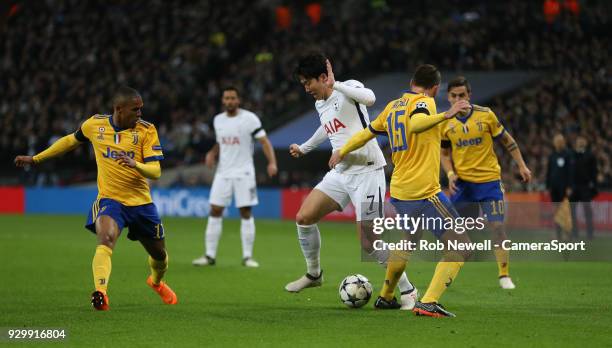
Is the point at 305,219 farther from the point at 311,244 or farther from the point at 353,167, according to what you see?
the point at 353,167

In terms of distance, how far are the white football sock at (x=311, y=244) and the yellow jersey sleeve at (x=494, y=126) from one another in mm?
2471

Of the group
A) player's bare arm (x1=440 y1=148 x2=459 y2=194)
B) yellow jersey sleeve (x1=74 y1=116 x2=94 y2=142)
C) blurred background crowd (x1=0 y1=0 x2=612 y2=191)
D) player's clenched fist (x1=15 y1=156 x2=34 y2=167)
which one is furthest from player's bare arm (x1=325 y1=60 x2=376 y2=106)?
blurred background crowd (x1=0 y1=0 x2=612 y2=191)

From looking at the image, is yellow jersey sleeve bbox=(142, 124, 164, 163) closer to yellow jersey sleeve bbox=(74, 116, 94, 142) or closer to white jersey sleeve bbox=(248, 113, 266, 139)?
yellow jersey sleeve bbox=(74, 116, 94, 142)

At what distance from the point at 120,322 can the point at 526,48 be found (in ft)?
81.8

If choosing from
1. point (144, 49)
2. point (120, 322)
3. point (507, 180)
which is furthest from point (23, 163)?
point (144, 49)

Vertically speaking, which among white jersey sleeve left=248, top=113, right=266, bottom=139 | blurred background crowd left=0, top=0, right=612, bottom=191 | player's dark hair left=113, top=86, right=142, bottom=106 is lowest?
player's dark hair left=113, top=86, right=142, bottom=106

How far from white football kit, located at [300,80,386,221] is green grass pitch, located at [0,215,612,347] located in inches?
42.4

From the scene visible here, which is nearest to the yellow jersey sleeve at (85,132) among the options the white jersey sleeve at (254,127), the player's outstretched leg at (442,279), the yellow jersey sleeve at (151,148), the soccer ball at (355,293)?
the yellow jersey sleeve at (151,148)

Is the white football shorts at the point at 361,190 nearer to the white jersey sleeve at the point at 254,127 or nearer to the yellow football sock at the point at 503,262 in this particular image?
the yellow football sock at the point at 503,262

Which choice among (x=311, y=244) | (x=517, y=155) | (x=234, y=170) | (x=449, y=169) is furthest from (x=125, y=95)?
(x=234, y=170)

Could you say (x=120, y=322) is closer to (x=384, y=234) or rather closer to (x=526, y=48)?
(x=384, y=234)

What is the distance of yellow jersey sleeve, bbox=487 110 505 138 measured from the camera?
38.3 feet

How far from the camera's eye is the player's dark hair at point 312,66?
408 inches

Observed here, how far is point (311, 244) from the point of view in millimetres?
10766
